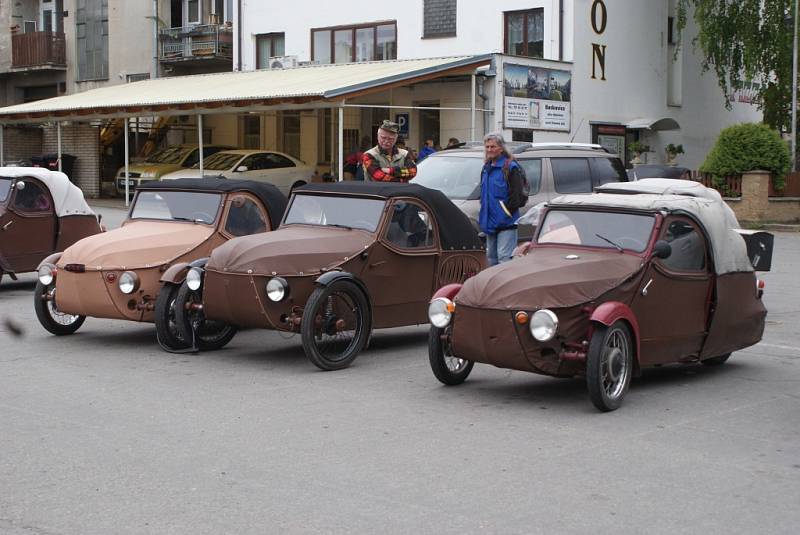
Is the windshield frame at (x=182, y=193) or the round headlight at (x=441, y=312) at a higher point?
the windshield frame at (x=182, y=193)

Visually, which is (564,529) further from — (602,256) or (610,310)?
(602,256)

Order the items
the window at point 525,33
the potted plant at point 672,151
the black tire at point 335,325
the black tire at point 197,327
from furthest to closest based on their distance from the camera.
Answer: the potted plant at point 672,151 → the window at point 525,33 → the black tire at point 197,327 → the black tire at point 335,325

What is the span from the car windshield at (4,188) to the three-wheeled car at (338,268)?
546cm

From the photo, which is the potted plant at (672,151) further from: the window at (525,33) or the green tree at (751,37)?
the window at (525,33)

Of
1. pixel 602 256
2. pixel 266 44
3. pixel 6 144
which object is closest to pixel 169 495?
pixel 602 256

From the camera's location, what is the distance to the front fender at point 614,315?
7.91 metres

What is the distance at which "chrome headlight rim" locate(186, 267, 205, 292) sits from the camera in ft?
33.3

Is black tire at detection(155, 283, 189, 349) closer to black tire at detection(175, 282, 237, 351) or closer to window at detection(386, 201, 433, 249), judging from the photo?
black tire at detection(175, 282, 237, 351)

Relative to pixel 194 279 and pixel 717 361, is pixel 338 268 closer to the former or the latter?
pixel 194 279

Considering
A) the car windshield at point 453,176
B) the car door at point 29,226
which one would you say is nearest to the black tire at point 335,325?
the car windshield at point 453,176

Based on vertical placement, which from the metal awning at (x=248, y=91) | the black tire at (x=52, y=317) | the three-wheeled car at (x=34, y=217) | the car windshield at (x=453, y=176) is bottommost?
the black tire at (x=52, y=317)

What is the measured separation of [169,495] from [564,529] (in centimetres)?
199

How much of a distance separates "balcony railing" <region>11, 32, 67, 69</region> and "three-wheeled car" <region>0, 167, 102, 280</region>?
101 feet

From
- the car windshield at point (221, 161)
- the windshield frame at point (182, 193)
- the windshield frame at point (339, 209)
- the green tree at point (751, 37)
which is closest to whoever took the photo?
the windshield frame at point (339, 209)
